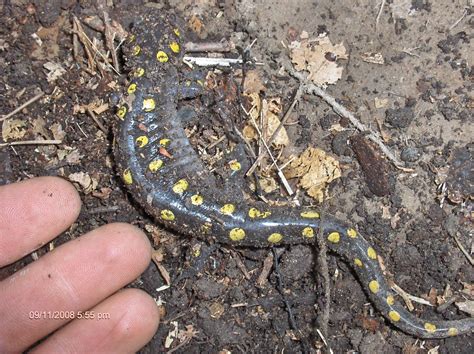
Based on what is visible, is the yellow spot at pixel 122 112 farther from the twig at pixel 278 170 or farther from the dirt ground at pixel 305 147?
the twig at pixel 278 170

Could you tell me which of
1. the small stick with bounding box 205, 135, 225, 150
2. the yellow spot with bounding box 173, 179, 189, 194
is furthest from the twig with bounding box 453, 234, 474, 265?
the yellow spot with bounding box 173, 179, 189, 194

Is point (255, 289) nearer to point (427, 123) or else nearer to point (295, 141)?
point (295, 141)

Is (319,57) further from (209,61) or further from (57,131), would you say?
(57,131)

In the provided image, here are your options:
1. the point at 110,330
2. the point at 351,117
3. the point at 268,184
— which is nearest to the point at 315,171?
the point at 268,184

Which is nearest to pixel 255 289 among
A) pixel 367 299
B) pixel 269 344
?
pixel 269 344

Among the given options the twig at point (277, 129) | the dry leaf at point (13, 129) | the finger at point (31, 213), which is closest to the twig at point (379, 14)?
the twig at point (277, 129)

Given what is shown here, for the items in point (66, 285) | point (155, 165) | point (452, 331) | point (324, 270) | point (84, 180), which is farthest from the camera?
point (84, 180)

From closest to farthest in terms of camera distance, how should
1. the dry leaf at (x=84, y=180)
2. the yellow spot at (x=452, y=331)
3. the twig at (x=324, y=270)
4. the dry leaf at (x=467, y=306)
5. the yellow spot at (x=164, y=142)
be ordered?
the twig at (x=324, y=270)
the yellow spot at (x=452, y=331)
the dry leaf at (x=467, y=306)
the yellow spot at (x=164, y=142)
the dry leaf at (x=84, y=180)

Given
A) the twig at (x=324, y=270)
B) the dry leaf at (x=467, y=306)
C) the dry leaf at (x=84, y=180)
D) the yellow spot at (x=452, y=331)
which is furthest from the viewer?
the dry leaf at (x=84, y=180)

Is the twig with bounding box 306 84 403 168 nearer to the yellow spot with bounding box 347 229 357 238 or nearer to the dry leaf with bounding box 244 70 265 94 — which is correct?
the dry leaf with bounding box 244 70 265 94
